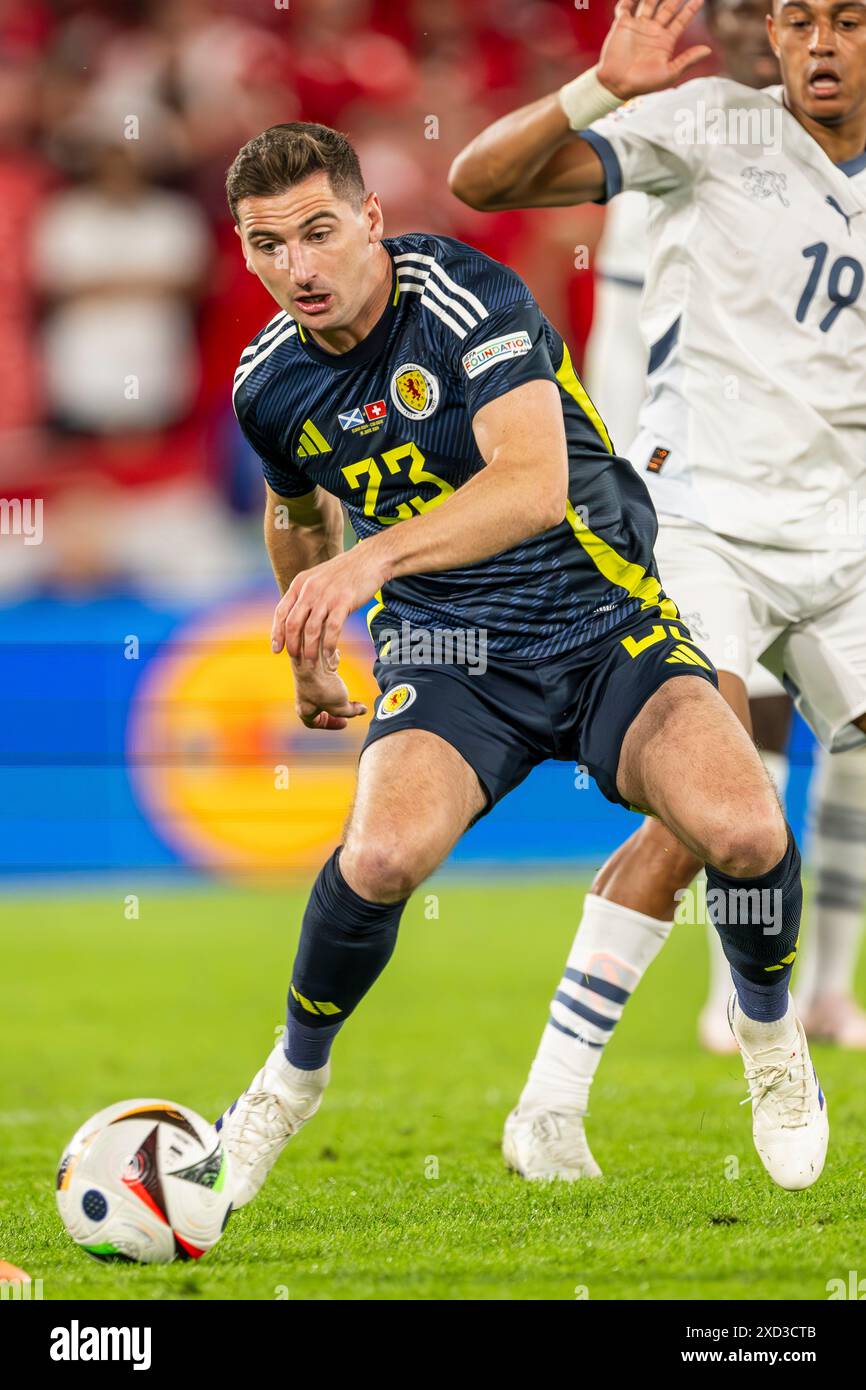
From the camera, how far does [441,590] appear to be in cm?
380

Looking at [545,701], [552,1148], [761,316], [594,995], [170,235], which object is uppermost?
[761,316]

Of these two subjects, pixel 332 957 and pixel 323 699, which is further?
pixel 323 699

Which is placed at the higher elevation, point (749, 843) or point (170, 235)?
point (749, 843)

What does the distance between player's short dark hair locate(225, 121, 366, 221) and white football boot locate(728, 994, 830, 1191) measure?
1.76 meters

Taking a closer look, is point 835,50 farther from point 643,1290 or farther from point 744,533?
point 643,1290

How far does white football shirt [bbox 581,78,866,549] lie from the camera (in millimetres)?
4219

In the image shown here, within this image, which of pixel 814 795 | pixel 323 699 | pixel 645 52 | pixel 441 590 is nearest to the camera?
pixel 323 699

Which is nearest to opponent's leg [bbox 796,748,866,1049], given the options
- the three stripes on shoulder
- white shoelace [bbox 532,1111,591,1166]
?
white shoelace [bbox 532,1111,591,1166]

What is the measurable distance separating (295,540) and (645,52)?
128cm

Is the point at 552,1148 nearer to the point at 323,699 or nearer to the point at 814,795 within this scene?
the point at 323,699

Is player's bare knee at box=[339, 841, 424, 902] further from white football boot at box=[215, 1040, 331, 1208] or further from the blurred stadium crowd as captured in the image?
the blurred stadium crowd

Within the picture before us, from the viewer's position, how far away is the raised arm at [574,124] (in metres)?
3.95

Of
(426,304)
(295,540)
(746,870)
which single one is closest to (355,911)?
(746,870)

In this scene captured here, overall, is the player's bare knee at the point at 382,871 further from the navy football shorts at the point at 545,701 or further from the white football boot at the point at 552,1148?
the white football boot at the point at 552,1148
